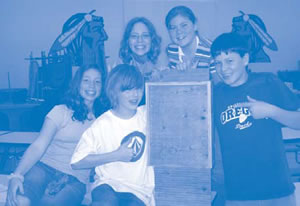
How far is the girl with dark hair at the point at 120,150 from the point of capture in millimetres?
1791

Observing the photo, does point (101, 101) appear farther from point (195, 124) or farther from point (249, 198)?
point (249, 198)

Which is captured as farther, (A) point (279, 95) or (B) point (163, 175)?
(A) point (279, 95)

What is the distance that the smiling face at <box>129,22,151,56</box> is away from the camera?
8.06 ft

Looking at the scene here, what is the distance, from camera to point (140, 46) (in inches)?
96.7

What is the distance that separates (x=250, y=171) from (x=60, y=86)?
144 inches

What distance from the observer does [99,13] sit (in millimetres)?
5961

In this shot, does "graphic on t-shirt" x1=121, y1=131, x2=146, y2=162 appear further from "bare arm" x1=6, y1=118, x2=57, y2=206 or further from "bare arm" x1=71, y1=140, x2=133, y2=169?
"bare arm" x1=6, y1=118, x2=57, y2=206

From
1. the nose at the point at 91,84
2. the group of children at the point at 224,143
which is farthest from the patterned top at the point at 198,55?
the nose at the point at 91,84

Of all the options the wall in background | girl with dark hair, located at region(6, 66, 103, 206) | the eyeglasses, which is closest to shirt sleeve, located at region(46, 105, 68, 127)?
girl with dark hair, located at region(6, 66, 103, 206)

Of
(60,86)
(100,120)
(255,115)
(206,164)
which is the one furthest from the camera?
(60,86)

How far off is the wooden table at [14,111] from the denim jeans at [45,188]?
3056mm

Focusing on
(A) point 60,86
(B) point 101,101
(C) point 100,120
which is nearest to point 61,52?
(A) point 60,86

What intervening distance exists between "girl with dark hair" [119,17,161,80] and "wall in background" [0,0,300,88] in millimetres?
3431

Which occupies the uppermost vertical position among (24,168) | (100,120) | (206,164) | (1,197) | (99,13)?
(99,13)
